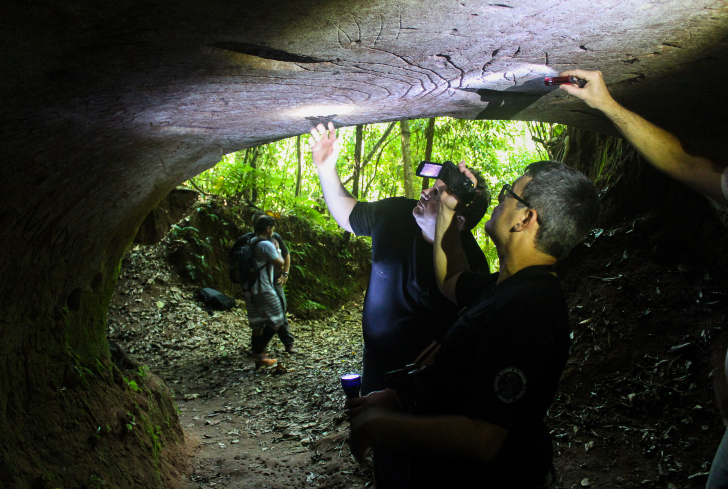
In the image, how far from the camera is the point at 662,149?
7.34 ft

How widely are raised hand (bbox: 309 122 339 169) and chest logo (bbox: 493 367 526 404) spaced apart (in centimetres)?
232

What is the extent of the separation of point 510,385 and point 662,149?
1.71m


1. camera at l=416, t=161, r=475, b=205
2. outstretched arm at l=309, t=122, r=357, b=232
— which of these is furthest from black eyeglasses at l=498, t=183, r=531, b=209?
outstretched arm at l=309, t=122, r=357, b=232

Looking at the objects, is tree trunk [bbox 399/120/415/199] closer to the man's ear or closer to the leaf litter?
the leaf litter

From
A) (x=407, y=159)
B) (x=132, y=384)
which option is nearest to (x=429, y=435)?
(x=132, y=384)

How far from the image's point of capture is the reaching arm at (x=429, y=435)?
133 centimetres

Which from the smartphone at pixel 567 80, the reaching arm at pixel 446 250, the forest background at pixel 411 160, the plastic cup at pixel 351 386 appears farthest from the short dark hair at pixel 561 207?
the forest background at pixel 411 160

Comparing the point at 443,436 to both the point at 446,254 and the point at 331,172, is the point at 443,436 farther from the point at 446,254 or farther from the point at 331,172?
the point at 331,172

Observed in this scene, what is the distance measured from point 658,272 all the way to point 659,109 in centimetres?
267

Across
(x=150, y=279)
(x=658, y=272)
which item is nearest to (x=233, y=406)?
(x=150, y=279)

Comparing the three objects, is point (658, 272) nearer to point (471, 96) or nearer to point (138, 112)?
point (471, 96)

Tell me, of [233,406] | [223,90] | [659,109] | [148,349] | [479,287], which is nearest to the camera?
[479,287]

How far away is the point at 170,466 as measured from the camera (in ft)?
12.5

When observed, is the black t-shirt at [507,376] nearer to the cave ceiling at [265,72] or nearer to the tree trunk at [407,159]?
the cave ceiling at [265,72]
